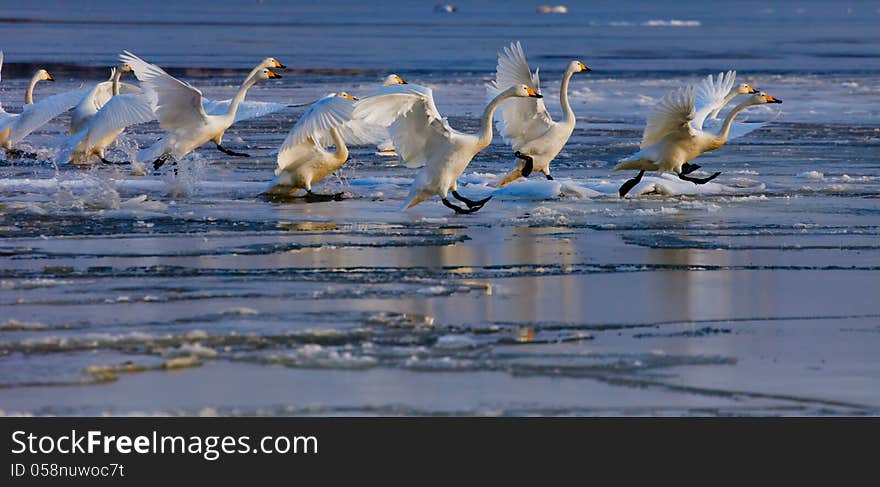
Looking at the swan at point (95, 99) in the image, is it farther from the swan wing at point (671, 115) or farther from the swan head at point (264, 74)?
the swan wing at point (671, 115)

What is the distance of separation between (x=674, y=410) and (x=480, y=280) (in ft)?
9.93

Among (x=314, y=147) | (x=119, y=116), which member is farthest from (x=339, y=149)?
(x=119, y=116)

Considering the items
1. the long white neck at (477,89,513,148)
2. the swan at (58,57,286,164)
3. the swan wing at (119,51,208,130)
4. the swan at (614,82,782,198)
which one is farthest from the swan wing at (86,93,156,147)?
the swan at (614,82,782,198)

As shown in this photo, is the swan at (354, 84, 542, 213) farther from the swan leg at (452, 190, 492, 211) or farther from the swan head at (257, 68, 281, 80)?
the swan head at (257, 68, 281, 80)

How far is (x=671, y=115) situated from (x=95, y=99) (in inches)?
254

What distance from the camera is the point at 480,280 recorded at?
30.2ft

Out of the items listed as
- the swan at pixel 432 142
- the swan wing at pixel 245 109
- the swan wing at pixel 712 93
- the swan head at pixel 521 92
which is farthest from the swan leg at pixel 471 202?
the swan wing at pixel 712 93

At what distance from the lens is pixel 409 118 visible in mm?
11898

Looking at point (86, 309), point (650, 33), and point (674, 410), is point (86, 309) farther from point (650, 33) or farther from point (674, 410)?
point (650, 33)

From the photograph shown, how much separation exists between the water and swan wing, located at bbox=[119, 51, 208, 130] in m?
0.59

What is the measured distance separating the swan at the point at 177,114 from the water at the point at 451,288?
37 centimetres

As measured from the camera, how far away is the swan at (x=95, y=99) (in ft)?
52.7

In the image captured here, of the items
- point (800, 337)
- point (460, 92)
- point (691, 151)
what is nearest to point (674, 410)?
point (800, 337)

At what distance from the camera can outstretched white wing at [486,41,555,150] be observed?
13.8 metres
